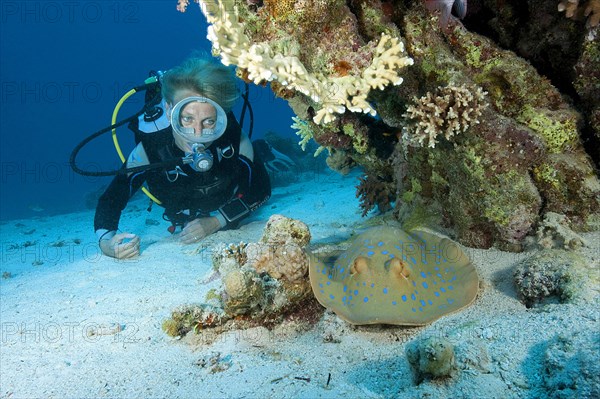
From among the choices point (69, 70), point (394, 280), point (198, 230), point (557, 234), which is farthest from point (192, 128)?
point (69, 70)

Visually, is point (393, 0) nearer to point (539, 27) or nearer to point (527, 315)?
point (539, 27)

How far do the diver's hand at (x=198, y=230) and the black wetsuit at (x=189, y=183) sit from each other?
521 millimetres

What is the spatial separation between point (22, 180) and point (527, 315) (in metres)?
58.3

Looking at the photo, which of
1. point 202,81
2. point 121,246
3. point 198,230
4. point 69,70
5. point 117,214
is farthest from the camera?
point 69,70

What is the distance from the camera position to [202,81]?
641 centimetres

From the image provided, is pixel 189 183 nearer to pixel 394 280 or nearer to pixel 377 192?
pixel 377 192

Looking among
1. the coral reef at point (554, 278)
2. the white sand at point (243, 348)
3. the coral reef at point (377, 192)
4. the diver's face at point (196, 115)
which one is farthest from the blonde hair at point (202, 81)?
the coral reef at point (554, 278)

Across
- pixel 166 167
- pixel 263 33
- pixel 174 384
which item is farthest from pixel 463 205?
pixel 166 167

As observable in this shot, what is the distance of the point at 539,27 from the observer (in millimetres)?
3646

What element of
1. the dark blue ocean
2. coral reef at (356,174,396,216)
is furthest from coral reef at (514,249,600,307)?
the dark blue ocean

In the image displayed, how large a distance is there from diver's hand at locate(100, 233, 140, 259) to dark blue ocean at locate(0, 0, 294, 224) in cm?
4953

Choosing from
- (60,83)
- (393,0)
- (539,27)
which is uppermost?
(60,83)

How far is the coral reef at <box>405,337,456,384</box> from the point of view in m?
2.09

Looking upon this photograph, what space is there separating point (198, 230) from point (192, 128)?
2.15 m
